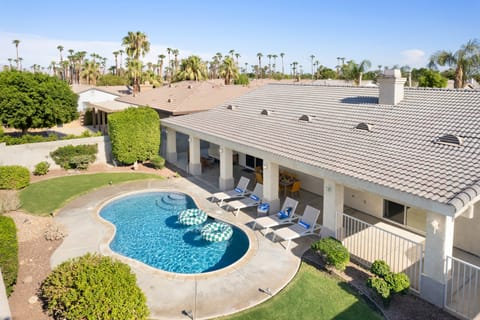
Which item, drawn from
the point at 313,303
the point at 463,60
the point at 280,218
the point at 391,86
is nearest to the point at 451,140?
the point at 391,86

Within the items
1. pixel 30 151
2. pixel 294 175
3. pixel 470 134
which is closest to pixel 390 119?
pixel 470 134

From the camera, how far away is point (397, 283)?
1067 centimetres

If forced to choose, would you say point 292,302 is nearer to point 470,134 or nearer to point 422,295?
point 422,295

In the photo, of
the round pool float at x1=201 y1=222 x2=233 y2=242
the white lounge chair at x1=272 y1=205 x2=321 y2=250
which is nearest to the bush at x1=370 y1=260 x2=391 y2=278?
the white lounge chair at x1=272 y1=205 x2=321 y2=250

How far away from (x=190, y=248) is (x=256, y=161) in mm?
11634

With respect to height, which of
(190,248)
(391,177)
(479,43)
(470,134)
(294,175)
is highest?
(479,43)

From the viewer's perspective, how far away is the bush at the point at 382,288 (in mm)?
10586

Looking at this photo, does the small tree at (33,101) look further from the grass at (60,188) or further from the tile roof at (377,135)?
the tile roof at (377,135)

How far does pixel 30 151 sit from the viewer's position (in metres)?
25.8

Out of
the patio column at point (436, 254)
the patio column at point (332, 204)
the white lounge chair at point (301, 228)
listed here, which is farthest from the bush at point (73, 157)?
the patio column at point (436, 254)

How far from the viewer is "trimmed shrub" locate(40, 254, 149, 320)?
30.9ft

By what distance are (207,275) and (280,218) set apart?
516 cm

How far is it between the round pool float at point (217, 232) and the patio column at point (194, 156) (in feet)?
31.3

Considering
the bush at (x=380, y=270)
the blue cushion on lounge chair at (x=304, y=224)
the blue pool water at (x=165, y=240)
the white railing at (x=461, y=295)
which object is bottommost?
the blue pool water at (x=165, y=240)
